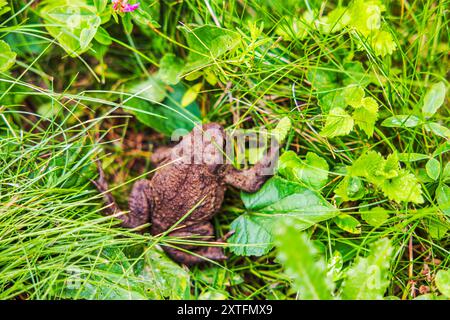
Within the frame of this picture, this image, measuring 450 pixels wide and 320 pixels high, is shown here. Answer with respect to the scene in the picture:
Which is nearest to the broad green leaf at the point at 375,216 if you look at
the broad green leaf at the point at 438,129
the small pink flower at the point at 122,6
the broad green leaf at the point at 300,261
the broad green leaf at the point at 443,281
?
the broad green leaf at the point at 443,281

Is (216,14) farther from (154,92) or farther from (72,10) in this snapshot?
(72,10)

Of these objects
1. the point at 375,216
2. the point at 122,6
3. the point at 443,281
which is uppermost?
the point at 122,6

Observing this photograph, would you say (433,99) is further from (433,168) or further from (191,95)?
(191,95)

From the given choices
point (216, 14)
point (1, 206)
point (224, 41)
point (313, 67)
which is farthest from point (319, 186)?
point (1, 206)

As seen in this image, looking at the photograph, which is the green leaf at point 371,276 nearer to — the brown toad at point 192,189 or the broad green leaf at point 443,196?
the broad green leaf at point 443,196

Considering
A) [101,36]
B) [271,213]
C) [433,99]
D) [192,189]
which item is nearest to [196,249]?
[192,189]

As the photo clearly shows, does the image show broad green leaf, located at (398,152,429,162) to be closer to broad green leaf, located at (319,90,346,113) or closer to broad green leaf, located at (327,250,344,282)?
broad green leaf, located at (319,90,346,113)
